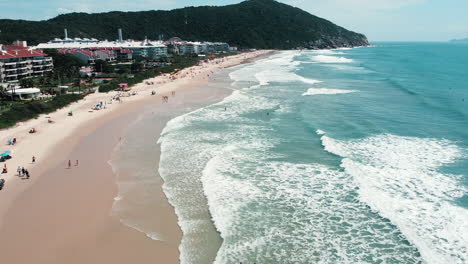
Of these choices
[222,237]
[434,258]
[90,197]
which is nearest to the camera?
[434,258]

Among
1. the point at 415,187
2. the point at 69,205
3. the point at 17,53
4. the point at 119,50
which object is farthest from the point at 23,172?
the point at 119,50

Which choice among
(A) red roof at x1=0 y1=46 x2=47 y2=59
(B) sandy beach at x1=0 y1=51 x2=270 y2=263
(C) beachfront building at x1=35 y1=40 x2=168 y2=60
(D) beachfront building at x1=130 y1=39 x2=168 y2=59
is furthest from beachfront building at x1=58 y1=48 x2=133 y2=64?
(B) sandy beach at x1=0 y1=51 x2=270 y2=263

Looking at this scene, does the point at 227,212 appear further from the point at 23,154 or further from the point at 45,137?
the point at 45,137

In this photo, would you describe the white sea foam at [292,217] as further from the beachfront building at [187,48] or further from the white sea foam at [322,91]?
the beachfront building at [187,48]

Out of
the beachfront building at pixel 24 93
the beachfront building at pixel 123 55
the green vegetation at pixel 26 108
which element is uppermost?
the beachfront building at pixel 123 55

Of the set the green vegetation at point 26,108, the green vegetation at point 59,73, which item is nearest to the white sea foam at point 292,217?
the green vegetation at point 26,108

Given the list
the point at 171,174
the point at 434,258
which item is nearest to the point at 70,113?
the point at 171,174
